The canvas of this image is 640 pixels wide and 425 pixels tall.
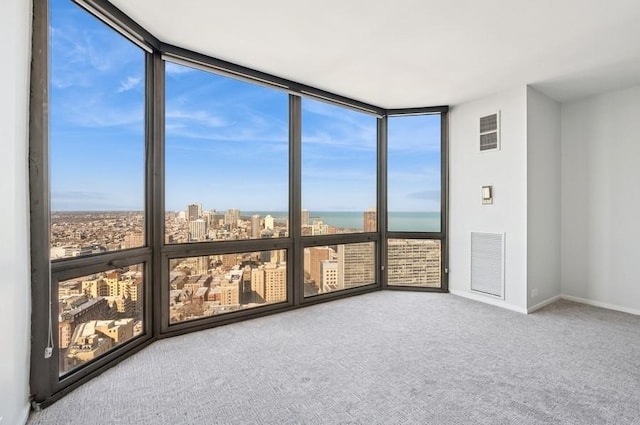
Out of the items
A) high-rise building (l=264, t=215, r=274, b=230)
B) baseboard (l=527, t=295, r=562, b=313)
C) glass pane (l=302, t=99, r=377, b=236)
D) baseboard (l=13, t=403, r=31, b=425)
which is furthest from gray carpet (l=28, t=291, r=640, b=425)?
glass pane (l=302, t=99, r=377, b=236)

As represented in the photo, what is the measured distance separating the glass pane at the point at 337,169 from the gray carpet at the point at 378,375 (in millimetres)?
1356

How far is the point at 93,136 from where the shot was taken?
94.7 inches

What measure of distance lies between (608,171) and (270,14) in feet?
14.2

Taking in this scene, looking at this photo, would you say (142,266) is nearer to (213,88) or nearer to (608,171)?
(213,88)

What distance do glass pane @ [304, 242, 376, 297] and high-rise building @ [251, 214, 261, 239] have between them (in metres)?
0.69

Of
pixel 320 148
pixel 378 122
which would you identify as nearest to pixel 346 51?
pixel 320 148

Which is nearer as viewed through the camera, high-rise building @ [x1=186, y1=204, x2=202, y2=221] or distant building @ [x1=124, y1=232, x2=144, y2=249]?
distant building @ [x1=124, y1=232, x2=144, y2=249]

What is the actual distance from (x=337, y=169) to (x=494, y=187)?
200cm

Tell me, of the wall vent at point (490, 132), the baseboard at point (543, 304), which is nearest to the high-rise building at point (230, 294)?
the baseboard at point (543, 304)

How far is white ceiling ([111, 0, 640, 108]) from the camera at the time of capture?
7.55 feet

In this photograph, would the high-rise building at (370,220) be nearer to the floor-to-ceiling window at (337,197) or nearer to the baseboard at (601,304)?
the floor-to-ceiling window at (337,197)

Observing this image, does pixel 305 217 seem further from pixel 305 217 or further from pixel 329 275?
pixel 329 275

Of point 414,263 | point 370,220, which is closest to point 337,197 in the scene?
point 370,220

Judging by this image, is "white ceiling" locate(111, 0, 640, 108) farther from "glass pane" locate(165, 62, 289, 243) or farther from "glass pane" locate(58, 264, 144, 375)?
"glass pane" locate(58, 264, 144, 375)
